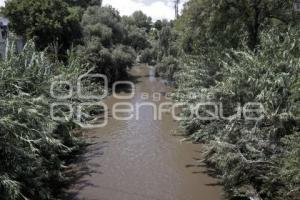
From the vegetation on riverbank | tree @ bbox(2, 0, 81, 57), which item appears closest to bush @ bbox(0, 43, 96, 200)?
the vegetation on riverbank

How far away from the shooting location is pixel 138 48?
5034 centimetres

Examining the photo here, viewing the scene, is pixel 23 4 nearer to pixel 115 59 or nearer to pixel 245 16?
pixel 115 59

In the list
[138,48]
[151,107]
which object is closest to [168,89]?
[151,107]

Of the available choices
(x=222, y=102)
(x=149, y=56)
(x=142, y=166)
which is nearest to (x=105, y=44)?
(x=149, y=56)

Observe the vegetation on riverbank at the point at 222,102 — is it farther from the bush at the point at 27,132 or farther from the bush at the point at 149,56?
the bush at the point at 149,56

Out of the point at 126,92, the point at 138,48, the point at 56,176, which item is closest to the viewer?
the point at 56,176

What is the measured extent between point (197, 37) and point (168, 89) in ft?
43.0

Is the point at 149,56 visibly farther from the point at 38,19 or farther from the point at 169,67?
the point at 38,19

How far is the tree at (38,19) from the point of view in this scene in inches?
1156

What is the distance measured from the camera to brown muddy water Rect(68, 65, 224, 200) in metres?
13.1

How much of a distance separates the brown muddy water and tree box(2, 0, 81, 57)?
10.6 meters

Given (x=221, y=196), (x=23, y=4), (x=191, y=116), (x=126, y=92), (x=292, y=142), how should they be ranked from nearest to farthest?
(x=292, y=142) → (x=221, y=196) → (x=191, y=116) → (x=23, y=4) → (x=126, y=92)

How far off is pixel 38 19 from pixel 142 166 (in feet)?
58.6

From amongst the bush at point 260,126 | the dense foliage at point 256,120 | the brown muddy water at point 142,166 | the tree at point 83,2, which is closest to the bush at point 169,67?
the brown muddy water at point 142,166
